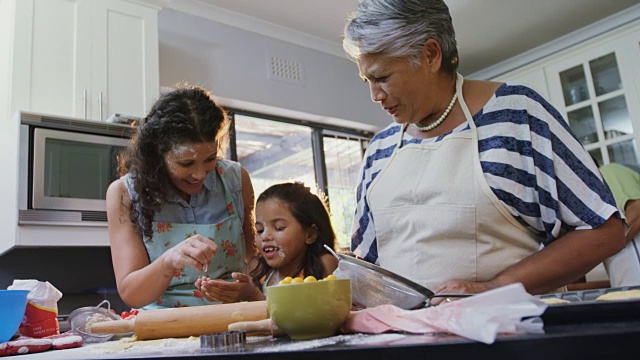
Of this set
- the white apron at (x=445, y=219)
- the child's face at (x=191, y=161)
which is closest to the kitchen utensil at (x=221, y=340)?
the white apron at (x=445, y=219)

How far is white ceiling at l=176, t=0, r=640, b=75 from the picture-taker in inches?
130

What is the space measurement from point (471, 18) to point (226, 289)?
295 cm

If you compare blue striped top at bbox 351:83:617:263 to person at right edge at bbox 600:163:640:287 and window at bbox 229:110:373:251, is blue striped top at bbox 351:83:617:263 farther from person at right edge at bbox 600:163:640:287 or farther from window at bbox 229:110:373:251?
window at bbox 229:110:373:251

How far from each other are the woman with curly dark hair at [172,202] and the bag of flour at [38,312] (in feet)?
0.51

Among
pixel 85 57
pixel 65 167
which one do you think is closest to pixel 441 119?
pixel 65 167

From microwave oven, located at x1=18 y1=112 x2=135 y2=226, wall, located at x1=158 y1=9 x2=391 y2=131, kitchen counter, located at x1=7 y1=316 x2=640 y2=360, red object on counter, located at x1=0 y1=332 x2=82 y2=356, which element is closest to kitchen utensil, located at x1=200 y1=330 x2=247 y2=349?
kitchen counter, located at x1=7 y1=316 x2=640 y2=360

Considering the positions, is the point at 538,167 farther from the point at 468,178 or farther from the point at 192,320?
the point at 192,320

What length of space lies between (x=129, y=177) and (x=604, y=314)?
1.23 m

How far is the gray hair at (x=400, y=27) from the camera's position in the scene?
108 centimetres

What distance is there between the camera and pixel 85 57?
2424 mm

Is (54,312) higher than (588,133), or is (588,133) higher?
(588,133)

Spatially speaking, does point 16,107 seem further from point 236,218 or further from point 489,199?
point 489,199

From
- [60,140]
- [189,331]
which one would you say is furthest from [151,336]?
[60,140]

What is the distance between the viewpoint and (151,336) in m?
0.79
